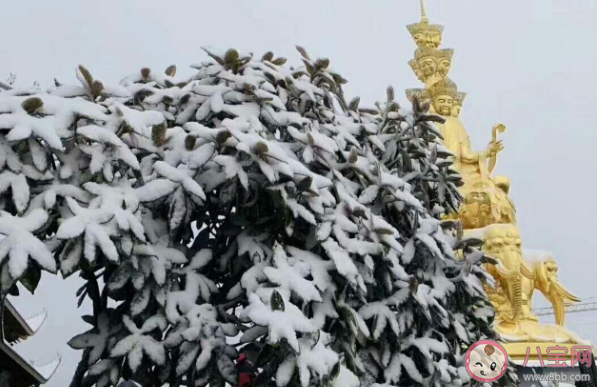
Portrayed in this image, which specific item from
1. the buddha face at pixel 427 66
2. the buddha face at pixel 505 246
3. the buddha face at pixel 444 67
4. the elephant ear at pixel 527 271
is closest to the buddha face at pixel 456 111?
the buddha face at pixel 444 67

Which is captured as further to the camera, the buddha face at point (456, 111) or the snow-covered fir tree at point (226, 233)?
the buddha face at point (456, 111)

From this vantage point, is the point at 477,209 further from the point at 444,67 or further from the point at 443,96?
the point at 444,67

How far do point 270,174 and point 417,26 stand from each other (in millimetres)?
9741

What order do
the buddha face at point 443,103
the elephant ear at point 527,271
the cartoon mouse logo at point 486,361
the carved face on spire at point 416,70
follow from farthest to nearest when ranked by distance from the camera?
1. the carved face on spire at point 416,70
2. the buddha face at point 443,103
3. the elephant ear at point 527,271
4. the cartoon mouse logo at point 486,361

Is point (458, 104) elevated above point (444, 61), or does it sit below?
below

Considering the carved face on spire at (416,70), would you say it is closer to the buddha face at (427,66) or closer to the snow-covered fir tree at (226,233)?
the buddha face at (427,66)

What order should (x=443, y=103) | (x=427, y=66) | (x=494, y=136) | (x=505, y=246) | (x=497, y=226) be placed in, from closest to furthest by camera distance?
(x=505, y=246) → (x=497, y=226) → (x=494, y=136) → (x=443, y=103) → (x=427, y=66)

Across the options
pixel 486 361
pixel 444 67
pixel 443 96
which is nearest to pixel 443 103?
pixel 443 96

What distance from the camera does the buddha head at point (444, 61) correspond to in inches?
480

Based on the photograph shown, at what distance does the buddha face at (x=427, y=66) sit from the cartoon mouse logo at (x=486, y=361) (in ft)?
26.6

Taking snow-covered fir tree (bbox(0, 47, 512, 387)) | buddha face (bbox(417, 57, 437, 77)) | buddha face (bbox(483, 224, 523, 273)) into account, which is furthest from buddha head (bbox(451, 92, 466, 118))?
snow-covered fir tree (bbox(0, 47, 512, 387))

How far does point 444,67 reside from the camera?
12242 millimetres

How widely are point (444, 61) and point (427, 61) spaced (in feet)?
0.84

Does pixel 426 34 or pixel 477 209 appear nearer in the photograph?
pixel 477 209
